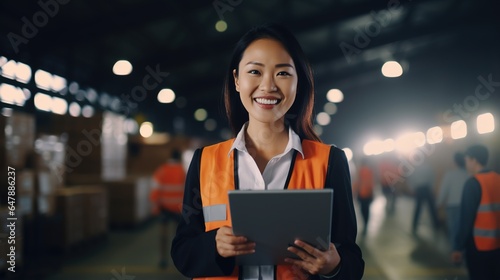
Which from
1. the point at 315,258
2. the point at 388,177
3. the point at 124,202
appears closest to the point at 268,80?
the point at 315,258

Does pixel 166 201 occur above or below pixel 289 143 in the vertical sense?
below

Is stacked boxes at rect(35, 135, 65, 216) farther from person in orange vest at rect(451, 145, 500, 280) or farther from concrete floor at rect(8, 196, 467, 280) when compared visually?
person in orange vest at rect(451, 145, 500, 280)

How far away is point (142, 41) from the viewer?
9953mm

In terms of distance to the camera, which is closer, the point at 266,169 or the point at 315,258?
the point at 315,258

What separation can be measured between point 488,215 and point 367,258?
2.91m

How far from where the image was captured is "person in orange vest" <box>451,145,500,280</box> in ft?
12.4

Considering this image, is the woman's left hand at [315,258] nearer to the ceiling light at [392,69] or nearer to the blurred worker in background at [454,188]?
the blurred worker in background at [454,188]

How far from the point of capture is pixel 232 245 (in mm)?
1202

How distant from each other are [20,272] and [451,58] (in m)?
10.5

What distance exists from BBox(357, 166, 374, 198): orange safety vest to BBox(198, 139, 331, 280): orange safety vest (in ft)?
25.4

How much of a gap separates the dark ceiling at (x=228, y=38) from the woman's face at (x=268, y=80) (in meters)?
4.39

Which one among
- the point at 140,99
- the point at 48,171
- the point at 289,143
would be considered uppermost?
the point at 140,99

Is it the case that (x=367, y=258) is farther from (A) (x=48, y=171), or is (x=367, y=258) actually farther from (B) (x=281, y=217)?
(B) (x=281, y=217)

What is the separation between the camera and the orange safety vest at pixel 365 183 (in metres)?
8.83
